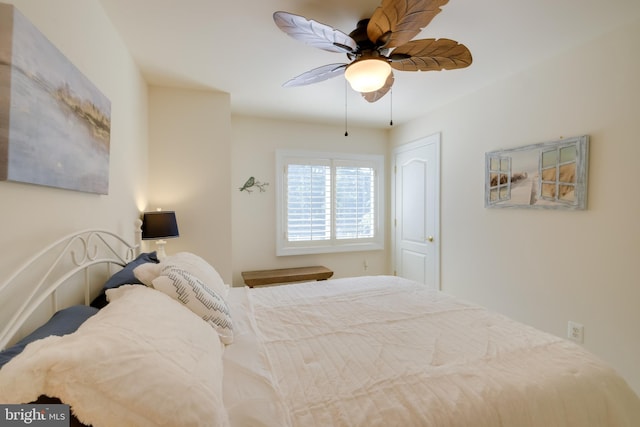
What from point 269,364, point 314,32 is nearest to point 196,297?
point 269,364

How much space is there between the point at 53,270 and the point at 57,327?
37 cm

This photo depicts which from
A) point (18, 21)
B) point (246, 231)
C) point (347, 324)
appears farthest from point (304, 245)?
point (18, 21)

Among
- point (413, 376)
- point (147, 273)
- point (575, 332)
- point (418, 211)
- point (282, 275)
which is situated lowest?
point (575, 332)

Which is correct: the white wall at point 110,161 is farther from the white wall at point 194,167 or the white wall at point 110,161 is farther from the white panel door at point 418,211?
the white panel door at point 418,211

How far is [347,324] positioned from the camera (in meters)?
1.51

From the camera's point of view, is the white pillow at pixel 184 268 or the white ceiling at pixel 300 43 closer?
the white pillow at pixel 184 268

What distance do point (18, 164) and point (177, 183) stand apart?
1919 mm

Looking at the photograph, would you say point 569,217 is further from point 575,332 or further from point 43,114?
point 43,114

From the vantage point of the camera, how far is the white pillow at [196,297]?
118 centimetres

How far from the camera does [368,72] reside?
5.26 feet

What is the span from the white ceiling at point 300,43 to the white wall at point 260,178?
28.6 inches

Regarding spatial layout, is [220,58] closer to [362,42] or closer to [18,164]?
[362,42]

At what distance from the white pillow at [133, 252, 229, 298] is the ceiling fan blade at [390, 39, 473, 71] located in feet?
5.56

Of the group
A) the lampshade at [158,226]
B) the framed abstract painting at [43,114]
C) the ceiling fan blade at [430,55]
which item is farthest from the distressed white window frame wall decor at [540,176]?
the framed abstract painting at [43,114]
